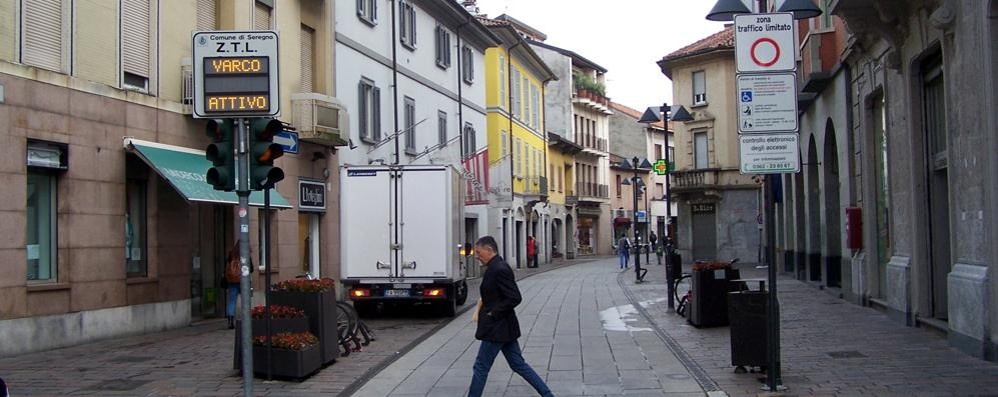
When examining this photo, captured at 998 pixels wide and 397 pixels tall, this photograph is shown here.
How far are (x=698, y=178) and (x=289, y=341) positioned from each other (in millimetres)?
36542

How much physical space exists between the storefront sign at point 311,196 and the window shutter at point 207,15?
185 inches

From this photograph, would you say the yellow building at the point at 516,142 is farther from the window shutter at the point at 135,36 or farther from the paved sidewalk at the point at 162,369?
the paved sidewalk at the point at 162,369

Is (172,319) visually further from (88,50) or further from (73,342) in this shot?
(88,50)

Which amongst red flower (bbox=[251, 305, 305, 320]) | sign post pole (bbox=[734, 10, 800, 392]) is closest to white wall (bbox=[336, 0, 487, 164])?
red flower (bbox=[251, 305, 305, 320])

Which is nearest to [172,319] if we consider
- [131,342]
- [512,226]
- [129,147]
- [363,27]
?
[131,342]

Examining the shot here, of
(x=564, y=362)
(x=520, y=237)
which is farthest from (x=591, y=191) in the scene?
(x=564, y=362)

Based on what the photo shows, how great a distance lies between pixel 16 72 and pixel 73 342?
4013mm

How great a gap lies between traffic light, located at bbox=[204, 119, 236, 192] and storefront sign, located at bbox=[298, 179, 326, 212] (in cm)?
1397

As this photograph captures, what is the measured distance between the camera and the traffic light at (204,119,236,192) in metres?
8.59

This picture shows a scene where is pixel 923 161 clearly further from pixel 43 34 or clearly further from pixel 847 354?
pixel 43 34

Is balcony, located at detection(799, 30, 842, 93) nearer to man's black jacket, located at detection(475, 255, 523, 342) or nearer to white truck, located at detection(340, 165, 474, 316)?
white truck, located at detection(340, 165, 474, 316)

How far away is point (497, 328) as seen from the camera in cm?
891

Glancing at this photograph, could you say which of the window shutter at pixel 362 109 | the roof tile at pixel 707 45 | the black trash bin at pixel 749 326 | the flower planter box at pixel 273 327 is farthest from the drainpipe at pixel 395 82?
the roof tile at pixel 707 45

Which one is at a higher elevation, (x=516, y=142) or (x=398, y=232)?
(x=516, y=142)
